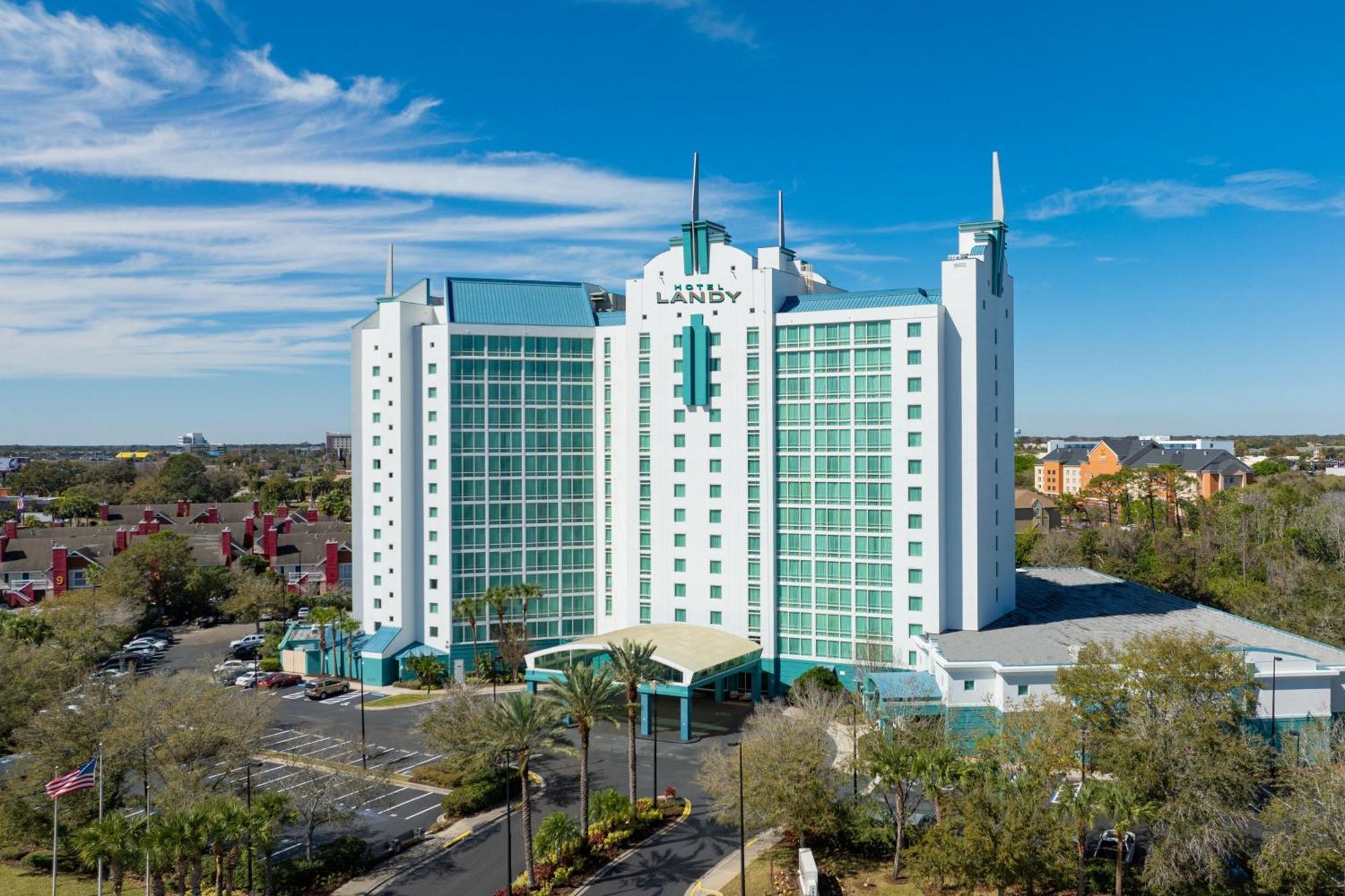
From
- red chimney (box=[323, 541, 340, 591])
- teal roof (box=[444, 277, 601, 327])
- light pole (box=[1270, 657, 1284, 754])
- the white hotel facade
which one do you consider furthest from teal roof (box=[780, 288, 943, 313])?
red chimney (box=[323, 541, 340, 591])

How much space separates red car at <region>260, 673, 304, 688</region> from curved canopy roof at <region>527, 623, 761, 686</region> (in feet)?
82.1

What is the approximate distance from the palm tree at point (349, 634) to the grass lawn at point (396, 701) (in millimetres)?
6957

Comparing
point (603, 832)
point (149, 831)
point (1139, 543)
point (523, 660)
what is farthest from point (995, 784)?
point (1139, 543)

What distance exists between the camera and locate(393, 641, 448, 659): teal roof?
263 feet

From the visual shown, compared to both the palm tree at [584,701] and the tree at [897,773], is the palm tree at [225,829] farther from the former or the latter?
the tree at [897,773]

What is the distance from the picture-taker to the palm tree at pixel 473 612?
252 ft

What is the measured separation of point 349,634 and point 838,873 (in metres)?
52.1

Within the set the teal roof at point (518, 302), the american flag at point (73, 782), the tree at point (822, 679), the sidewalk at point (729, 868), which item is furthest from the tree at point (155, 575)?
the sidewalk at point (729, 868)

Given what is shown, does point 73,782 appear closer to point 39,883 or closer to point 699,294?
point 39,883

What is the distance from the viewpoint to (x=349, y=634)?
8150 centimetres

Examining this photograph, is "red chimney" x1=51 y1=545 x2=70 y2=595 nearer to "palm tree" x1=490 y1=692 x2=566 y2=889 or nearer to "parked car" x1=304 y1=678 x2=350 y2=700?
"parked car" x1=304 y1=678 x2=350 y2=700

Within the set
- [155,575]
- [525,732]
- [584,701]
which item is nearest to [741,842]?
[584,701]

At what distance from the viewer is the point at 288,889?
1713 inches

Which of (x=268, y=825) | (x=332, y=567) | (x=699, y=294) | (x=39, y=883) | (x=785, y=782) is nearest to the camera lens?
(x=268, y=825)
